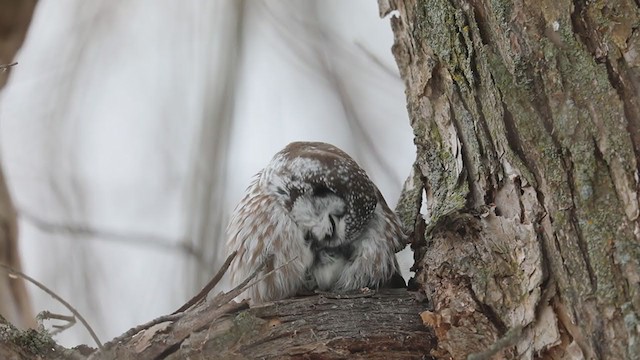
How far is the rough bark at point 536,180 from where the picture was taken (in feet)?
6.10

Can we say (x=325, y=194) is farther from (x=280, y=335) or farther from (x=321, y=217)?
(x=280, y=335)

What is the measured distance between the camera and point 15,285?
11.4 feet

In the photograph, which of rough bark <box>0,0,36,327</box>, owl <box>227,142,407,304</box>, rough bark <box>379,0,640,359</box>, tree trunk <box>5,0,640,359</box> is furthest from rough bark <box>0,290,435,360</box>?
rough bark <box>0,0,36,327</box>

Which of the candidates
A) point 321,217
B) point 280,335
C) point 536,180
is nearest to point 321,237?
point 321,217

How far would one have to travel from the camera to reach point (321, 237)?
269 centimetres

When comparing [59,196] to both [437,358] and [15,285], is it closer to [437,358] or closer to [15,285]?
[15,285]

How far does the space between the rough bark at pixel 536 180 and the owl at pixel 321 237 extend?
359mm

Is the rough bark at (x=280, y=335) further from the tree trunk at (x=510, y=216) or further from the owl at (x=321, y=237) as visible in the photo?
the owl at (x=321, y=237)

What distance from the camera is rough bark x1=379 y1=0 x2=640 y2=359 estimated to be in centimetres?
186

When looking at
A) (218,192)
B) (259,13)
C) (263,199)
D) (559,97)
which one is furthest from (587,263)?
(259,13)

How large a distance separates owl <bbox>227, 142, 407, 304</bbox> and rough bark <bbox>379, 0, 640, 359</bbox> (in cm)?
36

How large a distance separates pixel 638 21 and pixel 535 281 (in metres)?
0.68

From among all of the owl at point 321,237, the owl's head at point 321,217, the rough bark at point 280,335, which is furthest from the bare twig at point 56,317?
the owl's head at point 321,217

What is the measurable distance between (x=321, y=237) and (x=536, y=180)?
0.89 m
